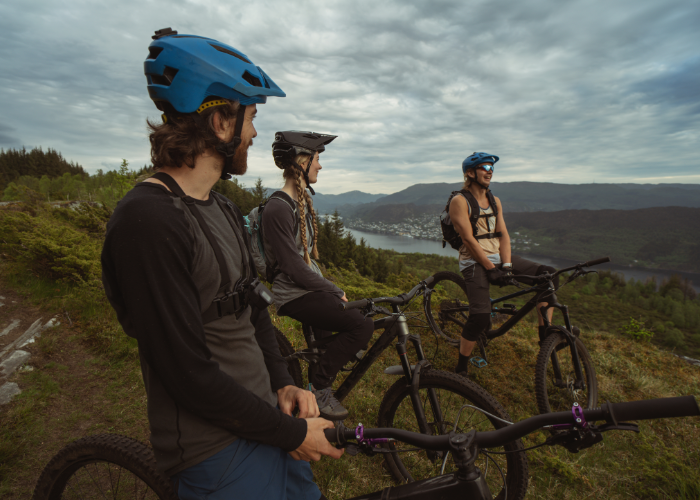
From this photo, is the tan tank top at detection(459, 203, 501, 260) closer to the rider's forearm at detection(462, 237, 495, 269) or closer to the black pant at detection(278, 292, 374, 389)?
the rider's forearm at detection(462, 237, 495, 269)

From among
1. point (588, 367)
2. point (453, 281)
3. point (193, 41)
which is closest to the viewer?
point (193, 41)

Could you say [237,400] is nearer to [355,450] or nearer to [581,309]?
[355,450]

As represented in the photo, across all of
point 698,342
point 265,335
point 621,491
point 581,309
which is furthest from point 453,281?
point 698,342

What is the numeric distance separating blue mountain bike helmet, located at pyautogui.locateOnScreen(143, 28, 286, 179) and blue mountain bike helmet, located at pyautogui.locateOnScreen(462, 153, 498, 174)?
3.88 meters

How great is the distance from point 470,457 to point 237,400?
982 mm

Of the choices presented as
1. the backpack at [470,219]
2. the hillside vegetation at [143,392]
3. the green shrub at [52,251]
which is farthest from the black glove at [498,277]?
the green shrub at [52,251]

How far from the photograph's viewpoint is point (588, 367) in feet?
13.5

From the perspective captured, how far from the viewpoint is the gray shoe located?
3.07 metres

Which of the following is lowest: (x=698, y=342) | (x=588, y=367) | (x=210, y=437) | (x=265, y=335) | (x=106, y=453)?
(x=698, y=342)

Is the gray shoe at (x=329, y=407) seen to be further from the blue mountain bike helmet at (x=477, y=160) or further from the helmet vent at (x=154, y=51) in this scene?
the blue mountain bike helmet at (x=477, y=160)

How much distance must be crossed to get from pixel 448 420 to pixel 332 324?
1.34 metres

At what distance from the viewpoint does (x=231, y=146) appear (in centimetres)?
154

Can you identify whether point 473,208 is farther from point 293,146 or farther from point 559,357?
point 293,146

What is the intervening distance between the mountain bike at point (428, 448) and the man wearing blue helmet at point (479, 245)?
128 inches
